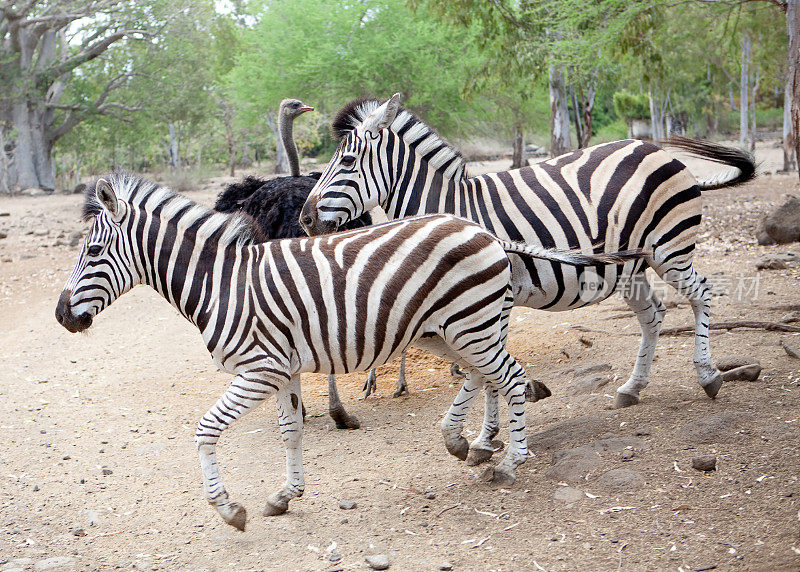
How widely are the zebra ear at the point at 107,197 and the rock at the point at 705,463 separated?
12.3 ft

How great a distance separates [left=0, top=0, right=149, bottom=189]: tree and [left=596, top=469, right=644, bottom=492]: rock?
1077 inches

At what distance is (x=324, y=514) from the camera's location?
4.53m

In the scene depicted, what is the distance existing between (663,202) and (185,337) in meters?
6.41

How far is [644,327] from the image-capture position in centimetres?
593

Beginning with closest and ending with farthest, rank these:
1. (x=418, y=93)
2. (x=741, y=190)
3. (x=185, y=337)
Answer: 1. (x=185, y=337)
2. (x=741, y=190)
3. (x=418, y=93)

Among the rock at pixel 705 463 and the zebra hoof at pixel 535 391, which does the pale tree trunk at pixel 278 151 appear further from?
the rock at pixel 705 463

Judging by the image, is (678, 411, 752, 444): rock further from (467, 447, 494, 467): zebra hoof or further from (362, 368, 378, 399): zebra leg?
(362, 368, 378, 399): zebra leg

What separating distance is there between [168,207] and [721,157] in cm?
447

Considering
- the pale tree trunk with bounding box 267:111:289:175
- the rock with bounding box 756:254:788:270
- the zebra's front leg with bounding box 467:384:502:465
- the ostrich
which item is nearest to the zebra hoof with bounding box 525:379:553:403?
the zebra's front leg with bounding box 467:384:502:465

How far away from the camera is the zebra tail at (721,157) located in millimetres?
6113

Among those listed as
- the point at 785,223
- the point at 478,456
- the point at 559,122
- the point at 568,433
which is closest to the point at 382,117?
the point at 478,456

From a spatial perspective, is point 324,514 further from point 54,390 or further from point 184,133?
point 184,133

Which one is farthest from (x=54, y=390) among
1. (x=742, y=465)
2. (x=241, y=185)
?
(x=742, y=465)

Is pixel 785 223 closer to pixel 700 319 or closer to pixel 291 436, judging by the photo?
pixel 700 319
